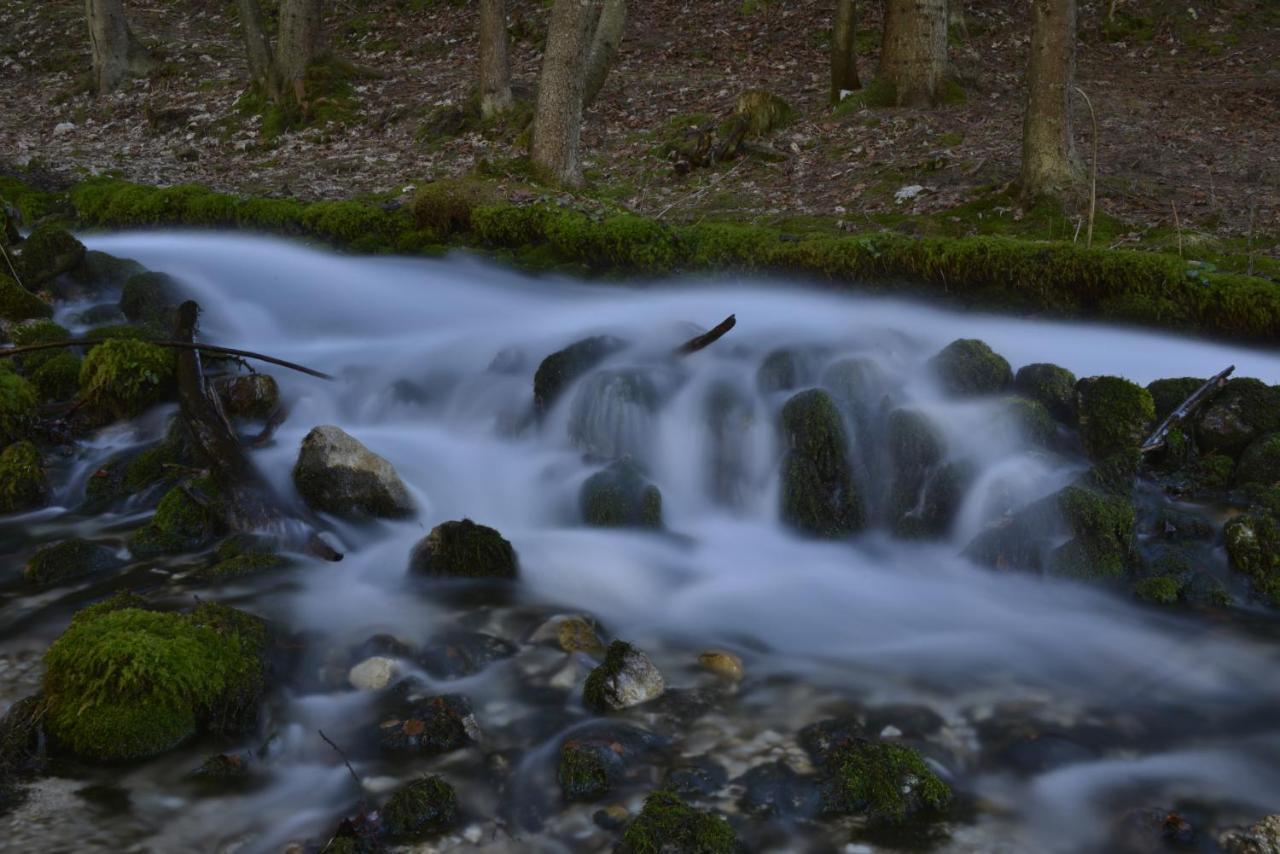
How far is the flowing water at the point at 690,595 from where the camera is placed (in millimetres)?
3916

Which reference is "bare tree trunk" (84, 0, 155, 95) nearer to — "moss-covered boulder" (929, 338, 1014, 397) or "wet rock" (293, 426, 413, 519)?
"wet rock" (293, 426, 413, 519)

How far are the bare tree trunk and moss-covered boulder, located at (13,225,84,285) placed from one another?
13.9m

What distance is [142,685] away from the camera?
4137 millimetres

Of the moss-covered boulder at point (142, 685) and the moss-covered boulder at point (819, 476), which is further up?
the moss-covered boulder at point (819, 476)

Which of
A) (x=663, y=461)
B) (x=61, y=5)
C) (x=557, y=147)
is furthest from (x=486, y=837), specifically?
(x=61, y=5)

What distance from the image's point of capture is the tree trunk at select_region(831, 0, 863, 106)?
14844mm

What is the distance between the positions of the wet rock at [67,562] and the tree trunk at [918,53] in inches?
488

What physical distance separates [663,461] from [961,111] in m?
9.46

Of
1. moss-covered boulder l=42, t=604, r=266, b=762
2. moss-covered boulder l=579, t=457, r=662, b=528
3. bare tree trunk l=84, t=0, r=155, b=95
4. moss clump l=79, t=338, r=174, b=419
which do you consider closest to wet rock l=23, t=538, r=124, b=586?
moss-covered boulder l=42, t=604, r=266, b=762

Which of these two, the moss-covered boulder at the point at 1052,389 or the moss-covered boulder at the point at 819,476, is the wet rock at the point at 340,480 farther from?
the moss-covered boulder at the point at 1052,389

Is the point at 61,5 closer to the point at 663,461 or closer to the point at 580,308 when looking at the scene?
the point at 580,308

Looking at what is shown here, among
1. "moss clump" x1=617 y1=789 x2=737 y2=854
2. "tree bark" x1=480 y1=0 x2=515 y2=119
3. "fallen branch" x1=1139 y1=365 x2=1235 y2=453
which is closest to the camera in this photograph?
"moss clump" x1=617 y1=789 x2=737 y2=854

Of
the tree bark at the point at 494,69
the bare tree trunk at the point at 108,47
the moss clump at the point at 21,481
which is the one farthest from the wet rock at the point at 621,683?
the bare tree trunk at the point at 108,47

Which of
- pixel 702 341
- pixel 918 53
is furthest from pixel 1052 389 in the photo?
pixel 918 53
